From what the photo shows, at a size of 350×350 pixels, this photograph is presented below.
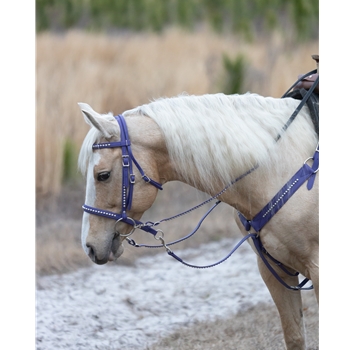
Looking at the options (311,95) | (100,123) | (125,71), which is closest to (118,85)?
(125,71)

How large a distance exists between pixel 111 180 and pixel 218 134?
0.49 meters

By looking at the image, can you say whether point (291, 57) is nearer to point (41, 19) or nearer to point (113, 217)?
point (41, 19)

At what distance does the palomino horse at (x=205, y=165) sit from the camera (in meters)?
2.40

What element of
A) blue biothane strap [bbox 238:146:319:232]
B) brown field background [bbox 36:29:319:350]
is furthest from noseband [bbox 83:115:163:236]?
A: brown field background [bbox 36:29:319:350]

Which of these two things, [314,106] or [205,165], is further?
[314,106]

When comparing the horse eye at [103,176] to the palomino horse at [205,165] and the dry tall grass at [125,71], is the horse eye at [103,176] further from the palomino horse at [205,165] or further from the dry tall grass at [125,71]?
the dry tall grass at [125,71]

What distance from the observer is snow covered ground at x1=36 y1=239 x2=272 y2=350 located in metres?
3.92

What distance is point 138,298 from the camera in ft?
15.1

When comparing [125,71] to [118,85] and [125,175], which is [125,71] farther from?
[125,175]

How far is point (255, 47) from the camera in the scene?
772cm

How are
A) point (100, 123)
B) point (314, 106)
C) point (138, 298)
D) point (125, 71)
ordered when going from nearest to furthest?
1. point (100, 123)
2. point (314, 106)
3. point (138, 298)
4. point (125, 71)

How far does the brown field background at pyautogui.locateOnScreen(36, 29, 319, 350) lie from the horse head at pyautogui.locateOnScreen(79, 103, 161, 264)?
237cm
